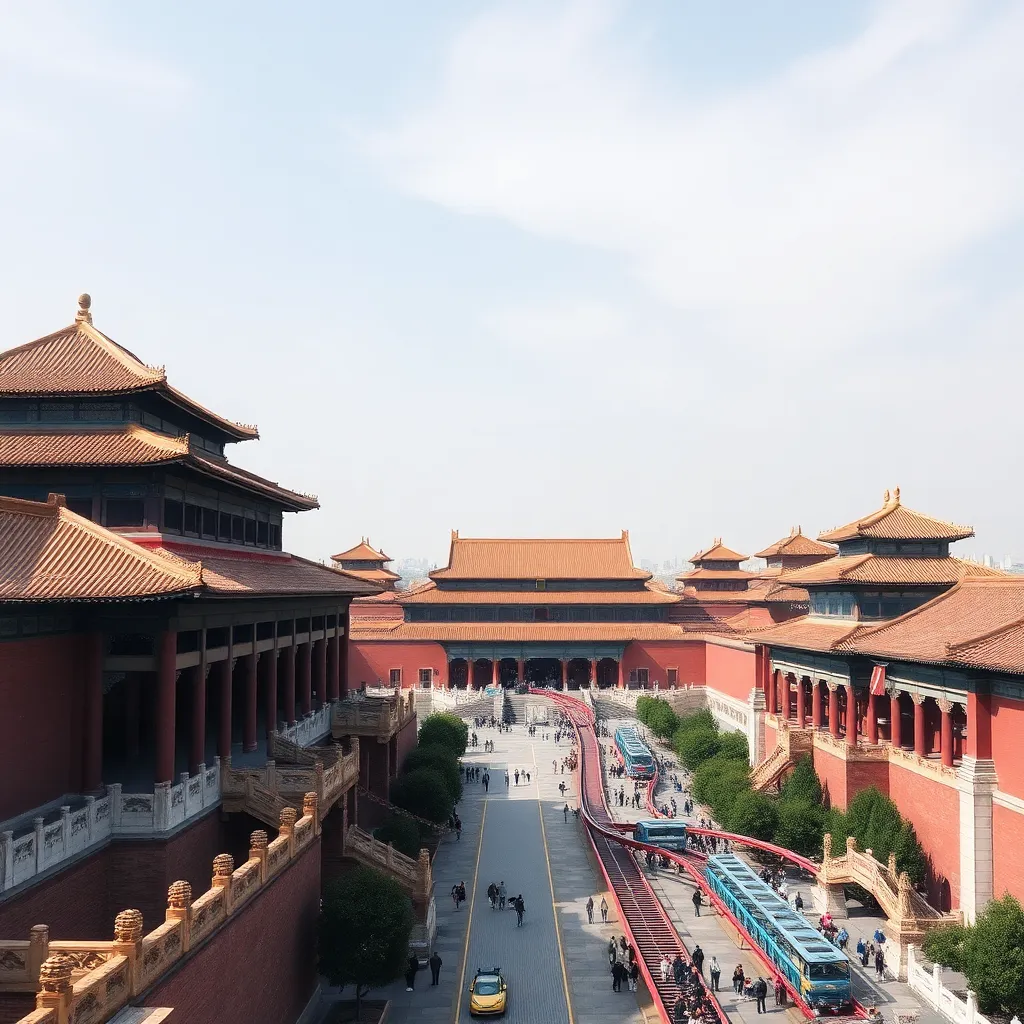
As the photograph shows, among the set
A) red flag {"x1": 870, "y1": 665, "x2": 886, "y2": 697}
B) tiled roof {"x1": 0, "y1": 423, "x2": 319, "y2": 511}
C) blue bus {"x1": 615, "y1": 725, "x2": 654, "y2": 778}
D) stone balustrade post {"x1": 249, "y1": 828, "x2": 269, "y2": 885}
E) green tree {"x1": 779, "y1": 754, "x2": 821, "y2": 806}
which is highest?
tiled roof {"x1": 0, "y1": 423, "x2": 319, "y2": 511}

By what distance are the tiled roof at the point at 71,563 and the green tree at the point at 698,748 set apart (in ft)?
112

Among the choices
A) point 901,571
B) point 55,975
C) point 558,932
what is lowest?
point 558,932

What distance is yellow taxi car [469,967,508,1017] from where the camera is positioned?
22844 millimetres

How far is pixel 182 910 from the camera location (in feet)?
48.4

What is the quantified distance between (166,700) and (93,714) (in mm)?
1449

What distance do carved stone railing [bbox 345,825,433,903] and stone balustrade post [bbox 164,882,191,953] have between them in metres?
11.2

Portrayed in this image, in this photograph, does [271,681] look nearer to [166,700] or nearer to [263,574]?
[263,574]

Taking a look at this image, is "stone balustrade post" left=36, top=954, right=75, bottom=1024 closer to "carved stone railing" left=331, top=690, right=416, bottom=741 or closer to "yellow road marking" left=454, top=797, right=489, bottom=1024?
"yellow road marking" left=454, top=797, right=489, bottom=1024

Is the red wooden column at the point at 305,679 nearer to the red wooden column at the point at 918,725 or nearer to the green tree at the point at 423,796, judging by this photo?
the green tree at the point at 423,796

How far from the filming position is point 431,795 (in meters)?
36.1

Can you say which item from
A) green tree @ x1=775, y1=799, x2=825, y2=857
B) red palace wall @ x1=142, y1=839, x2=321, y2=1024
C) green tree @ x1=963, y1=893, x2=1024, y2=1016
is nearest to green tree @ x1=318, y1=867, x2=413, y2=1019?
red palace wall @ x1=142, y1=839, x2=321, y2=1024

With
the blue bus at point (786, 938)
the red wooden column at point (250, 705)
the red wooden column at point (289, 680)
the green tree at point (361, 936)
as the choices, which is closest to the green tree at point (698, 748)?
the blue bus at point (786, 938)

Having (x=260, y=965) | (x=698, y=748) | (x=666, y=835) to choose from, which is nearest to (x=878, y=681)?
(x=666, y=835)

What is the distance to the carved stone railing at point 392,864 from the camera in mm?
26062
